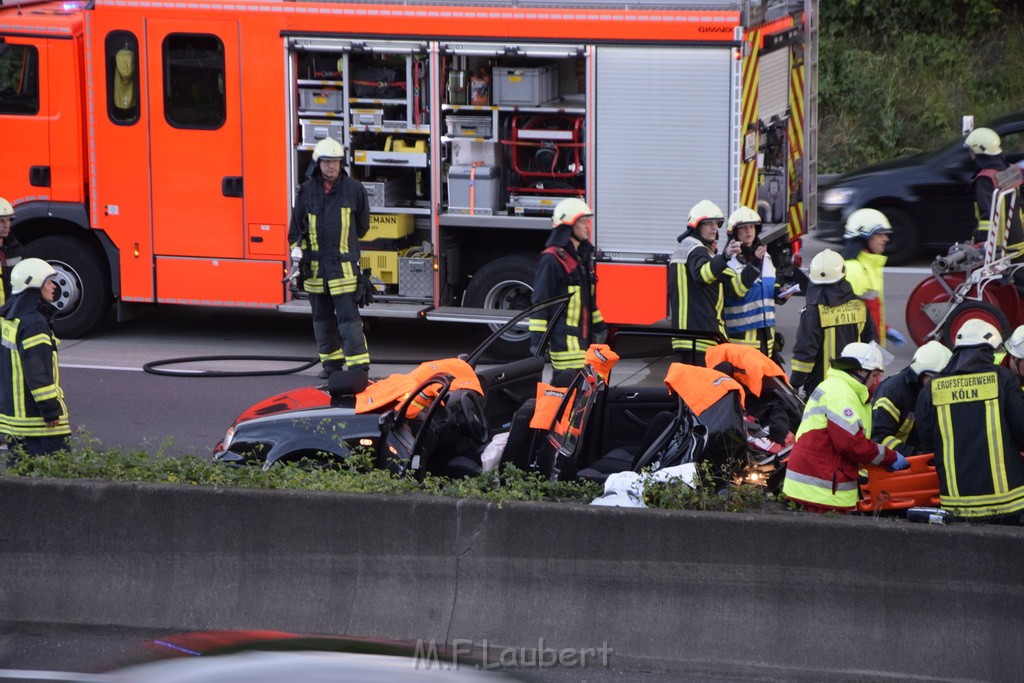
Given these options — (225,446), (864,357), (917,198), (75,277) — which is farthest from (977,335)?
(917,198)

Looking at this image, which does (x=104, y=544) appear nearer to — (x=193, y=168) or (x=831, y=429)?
(x=831, y=429)

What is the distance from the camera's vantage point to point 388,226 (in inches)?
453

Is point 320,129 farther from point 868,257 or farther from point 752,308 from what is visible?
point 868,257

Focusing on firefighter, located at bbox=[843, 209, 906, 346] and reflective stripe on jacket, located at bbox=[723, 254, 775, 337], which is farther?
reflective stripe on jacket, located at bbox=[723, 254, 775, 337]

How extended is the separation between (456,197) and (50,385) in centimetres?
475

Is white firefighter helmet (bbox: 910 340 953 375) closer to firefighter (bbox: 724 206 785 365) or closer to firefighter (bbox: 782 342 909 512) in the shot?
firefighter (bbox: 782 342 909 512)

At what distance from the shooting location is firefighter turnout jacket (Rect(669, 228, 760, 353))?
8.68m

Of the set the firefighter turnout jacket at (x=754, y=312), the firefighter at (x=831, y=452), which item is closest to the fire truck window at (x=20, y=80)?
the firefighter turnout jacket at (x=754, y=312)

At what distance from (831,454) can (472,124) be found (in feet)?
19.2

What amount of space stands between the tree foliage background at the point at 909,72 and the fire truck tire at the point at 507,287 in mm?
10582

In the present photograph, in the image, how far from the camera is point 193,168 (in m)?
11.4

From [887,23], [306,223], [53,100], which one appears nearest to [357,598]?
[306,223]

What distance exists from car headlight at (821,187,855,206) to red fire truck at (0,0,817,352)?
3653 millimetres

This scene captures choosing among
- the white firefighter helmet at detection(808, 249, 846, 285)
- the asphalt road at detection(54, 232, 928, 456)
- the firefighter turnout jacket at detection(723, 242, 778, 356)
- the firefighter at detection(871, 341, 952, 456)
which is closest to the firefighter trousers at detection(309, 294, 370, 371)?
the asphalt road at detection(54, 232, 928, 456)
